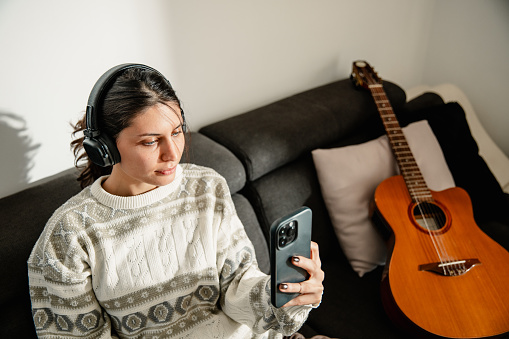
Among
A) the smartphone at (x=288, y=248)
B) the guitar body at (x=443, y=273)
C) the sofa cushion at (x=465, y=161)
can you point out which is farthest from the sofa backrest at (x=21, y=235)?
the sofa cushion at (x=465, y=161)

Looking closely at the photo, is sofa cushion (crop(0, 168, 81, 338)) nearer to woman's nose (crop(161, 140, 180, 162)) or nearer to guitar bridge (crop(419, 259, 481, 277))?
woman's nose (crop(161, 140, 180, 162))

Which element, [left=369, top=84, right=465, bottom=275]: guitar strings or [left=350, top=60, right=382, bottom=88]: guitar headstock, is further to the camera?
[left=350, top=60, right=382, bottom=88]: guitar headstock

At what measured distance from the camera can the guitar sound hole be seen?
4.56 ft

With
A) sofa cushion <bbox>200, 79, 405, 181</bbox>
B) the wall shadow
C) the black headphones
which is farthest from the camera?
sofa cushion <bbox>200, 79, 405, 181</bbox>

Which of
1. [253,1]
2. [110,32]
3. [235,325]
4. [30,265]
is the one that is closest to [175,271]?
[235,325]

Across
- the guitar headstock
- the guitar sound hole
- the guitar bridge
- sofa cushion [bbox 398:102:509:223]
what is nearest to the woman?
the guitar bridge

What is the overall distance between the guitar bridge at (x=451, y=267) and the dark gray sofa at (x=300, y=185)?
0.69 feet

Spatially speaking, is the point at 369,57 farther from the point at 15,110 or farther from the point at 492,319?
the point at 15,110

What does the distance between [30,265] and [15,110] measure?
43 cm

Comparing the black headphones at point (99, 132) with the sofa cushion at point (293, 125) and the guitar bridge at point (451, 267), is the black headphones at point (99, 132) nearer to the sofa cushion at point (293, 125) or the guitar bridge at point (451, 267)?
the sofa cushion at point (293, 125)

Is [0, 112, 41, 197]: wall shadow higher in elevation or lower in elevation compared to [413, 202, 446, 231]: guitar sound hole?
higher

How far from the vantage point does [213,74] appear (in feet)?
4.87

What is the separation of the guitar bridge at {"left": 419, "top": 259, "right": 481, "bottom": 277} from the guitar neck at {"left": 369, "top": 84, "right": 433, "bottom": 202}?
244 millimetres

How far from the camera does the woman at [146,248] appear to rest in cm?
85
